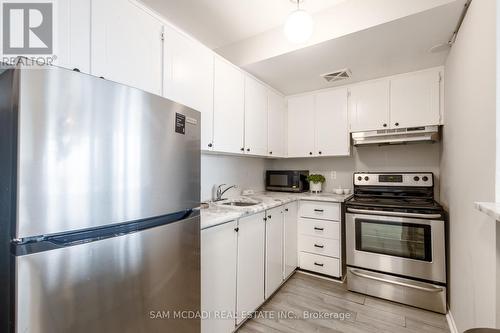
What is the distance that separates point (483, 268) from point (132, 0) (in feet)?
8.11

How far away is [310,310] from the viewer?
2025mm

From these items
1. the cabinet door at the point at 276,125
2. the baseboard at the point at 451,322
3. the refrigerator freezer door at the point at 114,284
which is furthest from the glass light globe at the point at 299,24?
the baseboard at the point at 451,322

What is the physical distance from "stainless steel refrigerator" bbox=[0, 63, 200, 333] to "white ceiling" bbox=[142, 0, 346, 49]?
4.22 feet

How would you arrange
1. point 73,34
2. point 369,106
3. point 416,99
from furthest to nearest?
point 369,106, point 416,99, point 73,34

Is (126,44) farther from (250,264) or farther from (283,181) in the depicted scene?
(283,181)

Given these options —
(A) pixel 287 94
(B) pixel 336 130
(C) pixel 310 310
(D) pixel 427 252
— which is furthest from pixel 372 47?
(C) pixel 310 310

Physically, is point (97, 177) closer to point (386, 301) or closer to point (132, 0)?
point (132, 0)

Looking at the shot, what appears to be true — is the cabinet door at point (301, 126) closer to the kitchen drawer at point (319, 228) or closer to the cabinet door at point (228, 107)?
the kitchen drawer at point (319, 228)

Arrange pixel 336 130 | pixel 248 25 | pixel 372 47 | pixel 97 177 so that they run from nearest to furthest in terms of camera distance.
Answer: pixel 97 177 → pixel 372 47 → pixel 248 25 → pixel 336 130

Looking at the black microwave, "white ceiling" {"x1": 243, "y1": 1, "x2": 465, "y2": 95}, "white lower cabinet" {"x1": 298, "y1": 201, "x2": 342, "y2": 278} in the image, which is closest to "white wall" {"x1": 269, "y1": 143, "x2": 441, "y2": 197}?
the black microwave

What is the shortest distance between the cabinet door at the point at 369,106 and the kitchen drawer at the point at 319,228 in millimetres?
1187

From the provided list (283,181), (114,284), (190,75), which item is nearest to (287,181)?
(283,181)

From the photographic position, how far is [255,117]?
8.42ft

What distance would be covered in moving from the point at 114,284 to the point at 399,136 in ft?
9.21
